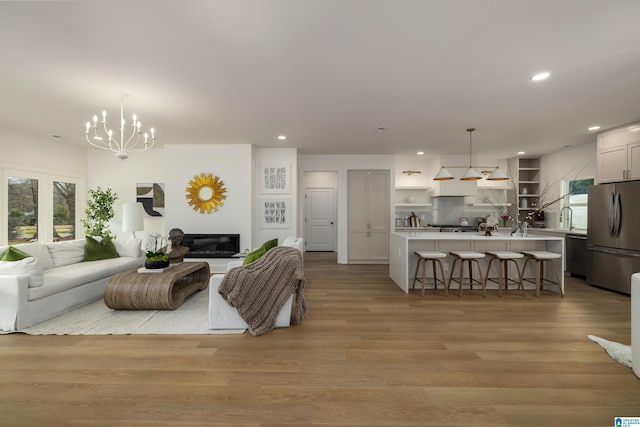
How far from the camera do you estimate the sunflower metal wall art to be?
5.84 metres

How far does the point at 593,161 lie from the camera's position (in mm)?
5562

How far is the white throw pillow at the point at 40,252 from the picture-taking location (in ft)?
12.2

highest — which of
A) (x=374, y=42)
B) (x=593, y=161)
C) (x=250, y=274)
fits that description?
(x=374, y=42)

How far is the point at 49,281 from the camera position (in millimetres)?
3264

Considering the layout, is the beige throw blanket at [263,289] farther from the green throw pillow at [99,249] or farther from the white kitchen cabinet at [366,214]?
the white kitchen cabinet at [366,214]

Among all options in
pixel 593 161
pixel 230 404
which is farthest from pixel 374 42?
pixel 593 161

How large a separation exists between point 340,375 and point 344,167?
5.24 meters

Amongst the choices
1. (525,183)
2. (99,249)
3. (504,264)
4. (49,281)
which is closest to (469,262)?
(504,264)

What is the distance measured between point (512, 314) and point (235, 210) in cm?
488

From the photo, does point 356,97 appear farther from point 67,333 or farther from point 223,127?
point 67,333

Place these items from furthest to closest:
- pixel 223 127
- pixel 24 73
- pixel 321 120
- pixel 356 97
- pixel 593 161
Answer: pixel 593 161 → pixel 223 127 → pixel 321 120 → pixel 356 97 → pixel 24 73

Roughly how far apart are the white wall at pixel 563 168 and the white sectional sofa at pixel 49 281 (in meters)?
8.50

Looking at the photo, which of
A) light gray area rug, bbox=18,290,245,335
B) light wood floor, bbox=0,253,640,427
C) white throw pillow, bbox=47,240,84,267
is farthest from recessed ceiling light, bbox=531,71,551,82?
white throw pillow, bbox=47,240,84,267

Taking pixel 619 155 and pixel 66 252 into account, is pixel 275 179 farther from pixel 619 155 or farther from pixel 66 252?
pixel 619 155
